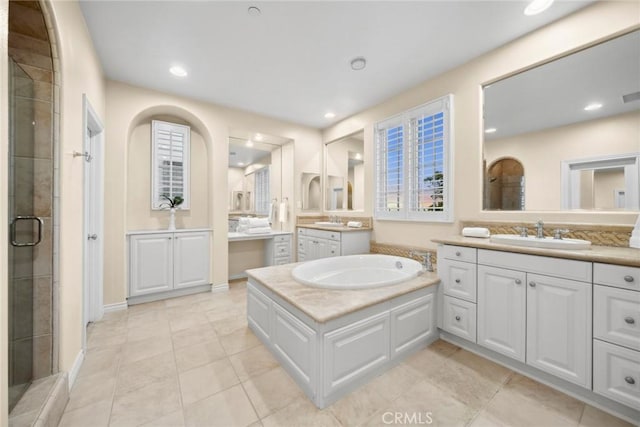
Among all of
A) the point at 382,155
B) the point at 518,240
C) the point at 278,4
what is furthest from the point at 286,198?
the point at 518,240

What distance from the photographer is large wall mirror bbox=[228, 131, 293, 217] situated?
4410mm

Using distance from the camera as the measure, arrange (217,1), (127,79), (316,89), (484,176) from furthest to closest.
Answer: (316,89), (127,79), (484,176), (217,1)

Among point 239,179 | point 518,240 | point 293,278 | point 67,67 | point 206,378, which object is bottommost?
point 206,378

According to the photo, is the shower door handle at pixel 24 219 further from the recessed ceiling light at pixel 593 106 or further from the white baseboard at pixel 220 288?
the recessed ceiling light at pixel 593 106

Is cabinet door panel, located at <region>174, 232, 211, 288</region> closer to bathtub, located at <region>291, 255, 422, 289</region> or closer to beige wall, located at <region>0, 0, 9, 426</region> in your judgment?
bathtub, located at <region>291, 255, 422, 289</region>

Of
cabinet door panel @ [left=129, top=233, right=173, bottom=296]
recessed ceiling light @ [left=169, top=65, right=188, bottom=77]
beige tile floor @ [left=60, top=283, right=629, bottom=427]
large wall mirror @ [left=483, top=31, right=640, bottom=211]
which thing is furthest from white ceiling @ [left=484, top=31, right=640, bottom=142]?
cabinet door panel @ [left=129, top=233, right=173, bottom=296]

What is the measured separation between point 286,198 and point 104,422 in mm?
3383

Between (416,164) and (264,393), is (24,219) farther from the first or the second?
(416,164)

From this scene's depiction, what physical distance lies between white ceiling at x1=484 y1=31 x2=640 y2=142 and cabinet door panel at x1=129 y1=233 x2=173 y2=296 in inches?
152

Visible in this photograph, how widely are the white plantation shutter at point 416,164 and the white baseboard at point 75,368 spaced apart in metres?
3.16

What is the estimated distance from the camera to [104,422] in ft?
4.34

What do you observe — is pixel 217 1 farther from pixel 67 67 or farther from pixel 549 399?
pixel 549 399

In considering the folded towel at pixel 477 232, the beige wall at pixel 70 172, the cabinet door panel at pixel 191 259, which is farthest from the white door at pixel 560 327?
the cabinet door panel at pixel 191 259

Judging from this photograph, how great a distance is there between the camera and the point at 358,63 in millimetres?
2500
